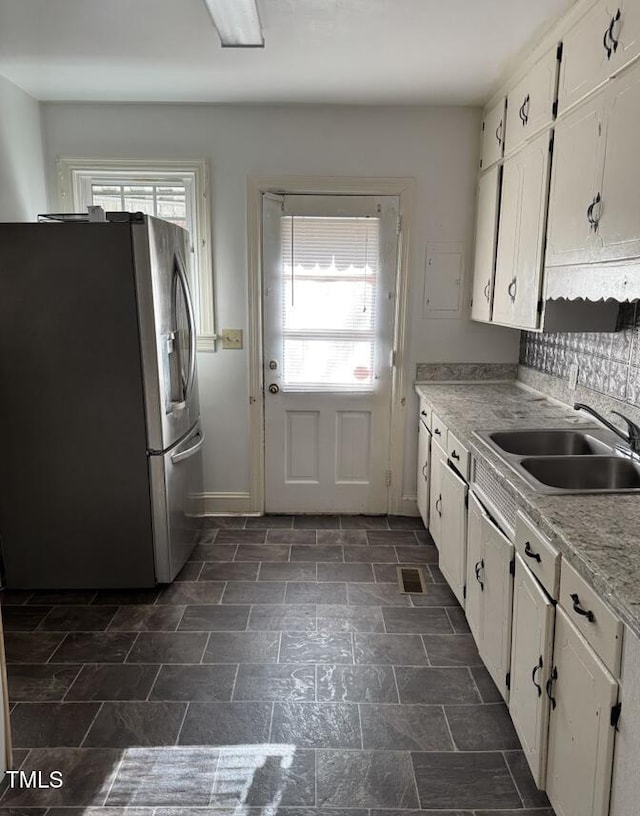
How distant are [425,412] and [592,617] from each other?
226 cm

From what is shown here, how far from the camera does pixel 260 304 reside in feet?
12.1

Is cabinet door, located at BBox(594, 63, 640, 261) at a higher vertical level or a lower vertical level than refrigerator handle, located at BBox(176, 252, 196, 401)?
higher

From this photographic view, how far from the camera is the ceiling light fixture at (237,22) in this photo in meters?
2.19

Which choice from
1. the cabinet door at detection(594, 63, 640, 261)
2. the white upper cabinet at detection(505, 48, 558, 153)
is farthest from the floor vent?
the white upper cabinet at detection(505, 48, 558, 153)

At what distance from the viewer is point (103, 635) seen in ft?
8.62

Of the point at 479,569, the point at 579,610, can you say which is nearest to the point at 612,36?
the point at 579,610

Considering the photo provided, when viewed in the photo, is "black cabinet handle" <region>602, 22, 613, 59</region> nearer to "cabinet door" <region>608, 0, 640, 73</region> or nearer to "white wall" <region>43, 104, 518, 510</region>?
"cabinet door" <region>608, 0, 640, 73</region>

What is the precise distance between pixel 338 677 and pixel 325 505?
1.68 m

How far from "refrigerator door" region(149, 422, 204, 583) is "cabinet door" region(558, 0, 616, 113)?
2331 millimetres

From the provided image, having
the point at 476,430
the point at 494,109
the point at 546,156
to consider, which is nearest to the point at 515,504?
the point at 476,430

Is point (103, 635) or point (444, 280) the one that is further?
point (444, 280)

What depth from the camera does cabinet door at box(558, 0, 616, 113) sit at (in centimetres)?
192

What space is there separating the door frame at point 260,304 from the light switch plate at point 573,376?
1138 mm

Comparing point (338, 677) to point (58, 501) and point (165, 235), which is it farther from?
point (165, 235)
